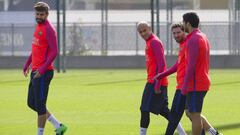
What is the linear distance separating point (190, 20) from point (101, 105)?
7.94m

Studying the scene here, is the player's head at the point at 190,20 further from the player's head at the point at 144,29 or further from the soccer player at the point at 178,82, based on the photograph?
the player's head at the point at 144,29

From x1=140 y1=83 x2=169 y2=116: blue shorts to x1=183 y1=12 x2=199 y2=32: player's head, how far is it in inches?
74.1

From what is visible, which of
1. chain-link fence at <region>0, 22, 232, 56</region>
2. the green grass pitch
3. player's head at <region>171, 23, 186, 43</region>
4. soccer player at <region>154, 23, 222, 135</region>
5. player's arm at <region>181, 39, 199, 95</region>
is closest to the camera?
player's arm at <region>181, 39, 199, 95</region>

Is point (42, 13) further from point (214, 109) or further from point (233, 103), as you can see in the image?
point (233, 103)

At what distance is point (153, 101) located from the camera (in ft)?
41.9

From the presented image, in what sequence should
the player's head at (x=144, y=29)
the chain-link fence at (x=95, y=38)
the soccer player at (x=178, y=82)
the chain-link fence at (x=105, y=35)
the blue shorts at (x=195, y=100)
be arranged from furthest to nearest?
the chain-link fence at (x=95, y=38) < the chain-link fence at (x=105, y=35) < the player's head at (x=144, y=29) < the soccer player at (x=178, y=82) < the blue shorts at (x=195, y=100)

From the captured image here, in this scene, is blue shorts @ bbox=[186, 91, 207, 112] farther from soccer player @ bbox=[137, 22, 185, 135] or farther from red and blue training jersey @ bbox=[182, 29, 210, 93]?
soccer player @ bbox=[137, 22, 185, 135]

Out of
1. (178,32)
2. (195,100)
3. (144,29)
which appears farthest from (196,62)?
(144,29)

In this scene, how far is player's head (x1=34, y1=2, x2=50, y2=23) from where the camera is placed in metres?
12.7

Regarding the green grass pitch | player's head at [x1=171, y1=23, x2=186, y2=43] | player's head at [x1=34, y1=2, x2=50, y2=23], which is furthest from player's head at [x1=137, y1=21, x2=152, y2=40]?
the green grass pitch

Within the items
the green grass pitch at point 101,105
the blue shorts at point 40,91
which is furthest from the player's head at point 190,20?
the green grass pitch at point 101,105

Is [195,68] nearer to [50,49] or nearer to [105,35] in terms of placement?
[50,49]

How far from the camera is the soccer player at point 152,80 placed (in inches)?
497

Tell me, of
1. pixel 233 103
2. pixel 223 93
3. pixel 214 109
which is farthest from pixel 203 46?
pixel 223 93
